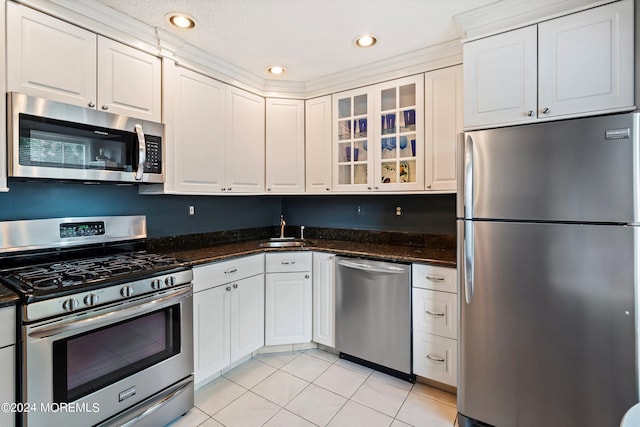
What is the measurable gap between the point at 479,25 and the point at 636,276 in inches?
60.4

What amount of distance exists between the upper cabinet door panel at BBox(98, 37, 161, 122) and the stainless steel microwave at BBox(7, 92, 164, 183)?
0.08 m

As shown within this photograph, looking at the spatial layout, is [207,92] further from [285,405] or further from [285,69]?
[285,405]

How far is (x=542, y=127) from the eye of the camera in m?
1.51

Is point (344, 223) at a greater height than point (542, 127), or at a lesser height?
lesser

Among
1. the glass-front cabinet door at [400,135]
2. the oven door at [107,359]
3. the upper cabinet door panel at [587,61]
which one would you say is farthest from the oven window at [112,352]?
the upper cabinet door panel at [587,61]

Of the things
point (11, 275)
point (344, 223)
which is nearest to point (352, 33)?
point (344, 223)

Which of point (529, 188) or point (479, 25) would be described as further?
point (479, 25)

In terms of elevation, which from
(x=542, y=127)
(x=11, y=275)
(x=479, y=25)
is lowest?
(x=11, y=275)

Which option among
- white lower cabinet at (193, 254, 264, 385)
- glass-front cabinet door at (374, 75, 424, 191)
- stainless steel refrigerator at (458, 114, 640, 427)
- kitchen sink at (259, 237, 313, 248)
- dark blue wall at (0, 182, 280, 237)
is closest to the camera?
stainless steel refrigerator at (458, 114, 640, 427)

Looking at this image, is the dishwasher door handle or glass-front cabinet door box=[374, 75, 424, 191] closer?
the dishwasher door handle

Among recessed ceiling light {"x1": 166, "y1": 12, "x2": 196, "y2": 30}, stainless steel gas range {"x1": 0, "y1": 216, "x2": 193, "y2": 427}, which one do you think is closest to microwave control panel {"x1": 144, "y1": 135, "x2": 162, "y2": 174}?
stainless steel gas range {"x1": 0, "y1": 216, "x2": 193, "y2": 427}

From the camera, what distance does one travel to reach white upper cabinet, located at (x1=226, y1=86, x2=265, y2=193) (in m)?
2.60

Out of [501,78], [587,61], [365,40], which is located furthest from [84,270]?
[587,61]

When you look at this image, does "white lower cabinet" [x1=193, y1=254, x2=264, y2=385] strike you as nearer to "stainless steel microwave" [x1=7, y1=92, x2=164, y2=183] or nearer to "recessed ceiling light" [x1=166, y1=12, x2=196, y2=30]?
"stainless steel microwave" [x1=7, y1=92, x2=164, y2=183]
